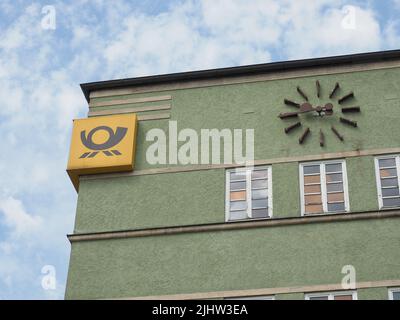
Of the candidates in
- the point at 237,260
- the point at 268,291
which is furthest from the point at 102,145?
the point at 268,291

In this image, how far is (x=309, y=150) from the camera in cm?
2608

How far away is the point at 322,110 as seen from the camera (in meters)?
26.6

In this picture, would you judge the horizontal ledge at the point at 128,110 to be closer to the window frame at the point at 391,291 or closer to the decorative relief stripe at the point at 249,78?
the decorative relief stripe at the point at 249,78

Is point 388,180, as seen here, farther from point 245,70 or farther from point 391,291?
point 245,70

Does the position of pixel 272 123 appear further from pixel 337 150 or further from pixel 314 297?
pixel 314 297

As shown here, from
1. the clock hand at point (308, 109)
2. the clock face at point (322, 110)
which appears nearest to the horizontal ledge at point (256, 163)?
the clock face at point (322, 110)

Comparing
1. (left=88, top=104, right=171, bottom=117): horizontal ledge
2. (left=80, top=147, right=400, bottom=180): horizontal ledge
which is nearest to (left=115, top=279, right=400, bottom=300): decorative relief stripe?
(left=80, top=147, right=400, bottom=180): horizontal ledge

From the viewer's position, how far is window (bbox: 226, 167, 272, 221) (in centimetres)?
2527

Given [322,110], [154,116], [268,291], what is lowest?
[268,291]

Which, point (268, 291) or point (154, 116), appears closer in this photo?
point (268, 291)

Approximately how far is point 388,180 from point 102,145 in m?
7.64

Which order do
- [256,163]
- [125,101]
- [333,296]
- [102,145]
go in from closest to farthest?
[333,296] → [256,163] → [102,145] → [125,101]

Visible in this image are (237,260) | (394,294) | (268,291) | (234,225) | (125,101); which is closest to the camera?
(394,294)

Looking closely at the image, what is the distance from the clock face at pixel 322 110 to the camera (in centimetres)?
2636
